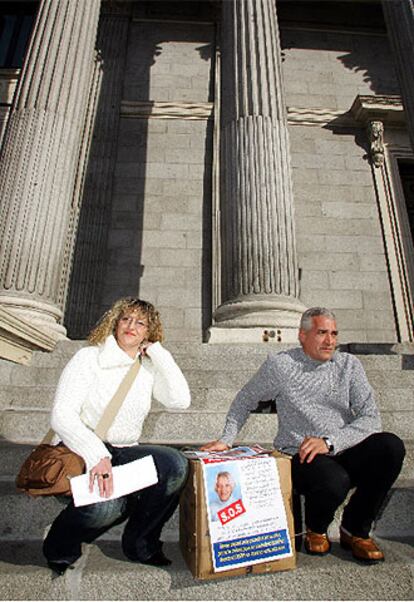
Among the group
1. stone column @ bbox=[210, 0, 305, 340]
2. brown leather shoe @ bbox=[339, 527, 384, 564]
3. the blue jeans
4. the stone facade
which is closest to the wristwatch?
brown leather shoe @ bbox=[339, 527, 384, 564]

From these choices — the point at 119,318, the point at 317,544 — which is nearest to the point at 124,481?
the point at 119,318

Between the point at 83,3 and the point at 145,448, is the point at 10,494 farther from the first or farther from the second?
the point at 83,3

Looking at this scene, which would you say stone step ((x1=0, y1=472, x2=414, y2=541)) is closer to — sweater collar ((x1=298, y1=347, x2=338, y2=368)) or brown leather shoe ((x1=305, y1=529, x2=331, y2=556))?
brown leather shoe ((x1=305, y1=529, x2=331, y2=556))

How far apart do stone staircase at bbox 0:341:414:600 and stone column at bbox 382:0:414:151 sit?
21.6 ft

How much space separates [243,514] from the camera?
221 cm

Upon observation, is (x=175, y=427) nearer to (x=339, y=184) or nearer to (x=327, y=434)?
(x=327, y=434)

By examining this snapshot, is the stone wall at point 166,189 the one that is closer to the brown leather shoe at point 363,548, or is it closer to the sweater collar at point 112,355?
the sweater collar at point 112,355

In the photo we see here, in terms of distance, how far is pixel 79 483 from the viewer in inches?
84.0

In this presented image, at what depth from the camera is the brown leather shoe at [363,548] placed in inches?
92.4

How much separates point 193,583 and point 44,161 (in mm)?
7251

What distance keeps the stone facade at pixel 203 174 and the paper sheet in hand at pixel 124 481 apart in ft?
27.8

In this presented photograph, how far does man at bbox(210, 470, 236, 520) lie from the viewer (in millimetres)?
2188

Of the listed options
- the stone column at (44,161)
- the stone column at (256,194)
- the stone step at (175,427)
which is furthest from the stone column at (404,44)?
the stone step at (175,427)

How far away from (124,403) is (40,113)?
23.7 feet
